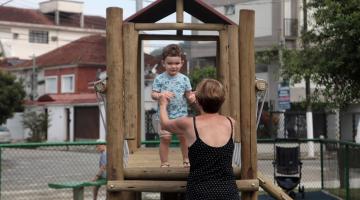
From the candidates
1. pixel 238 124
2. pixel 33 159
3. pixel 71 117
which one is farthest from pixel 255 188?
pixel 71 117

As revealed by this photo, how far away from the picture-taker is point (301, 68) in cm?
1466

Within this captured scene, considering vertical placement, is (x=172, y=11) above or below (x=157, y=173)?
above

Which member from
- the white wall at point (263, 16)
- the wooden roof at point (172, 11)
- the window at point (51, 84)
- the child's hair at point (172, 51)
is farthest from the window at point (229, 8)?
the child's hair at point (172, 51)

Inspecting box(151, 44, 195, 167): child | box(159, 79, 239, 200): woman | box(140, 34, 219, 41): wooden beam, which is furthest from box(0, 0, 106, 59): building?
box(159, 79, 239, 200): woman

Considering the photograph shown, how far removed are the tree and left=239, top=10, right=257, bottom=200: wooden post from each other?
6344mm

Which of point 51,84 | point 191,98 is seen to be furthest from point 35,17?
point 191,98

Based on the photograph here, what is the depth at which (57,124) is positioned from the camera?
145ft

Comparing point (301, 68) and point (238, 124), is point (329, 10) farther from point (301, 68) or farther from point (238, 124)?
point (238, 124)

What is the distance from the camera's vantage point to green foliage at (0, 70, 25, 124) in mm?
32688

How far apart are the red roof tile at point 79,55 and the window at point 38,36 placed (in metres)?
14.9

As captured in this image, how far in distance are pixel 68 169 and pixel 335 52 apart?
597cm

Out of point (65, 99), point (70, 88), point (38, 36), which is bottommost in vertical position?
point (65, 99)

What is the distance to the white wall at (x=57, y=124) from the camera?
43594mm

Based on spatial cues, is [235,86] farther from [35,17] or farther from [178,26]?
[35,17]
